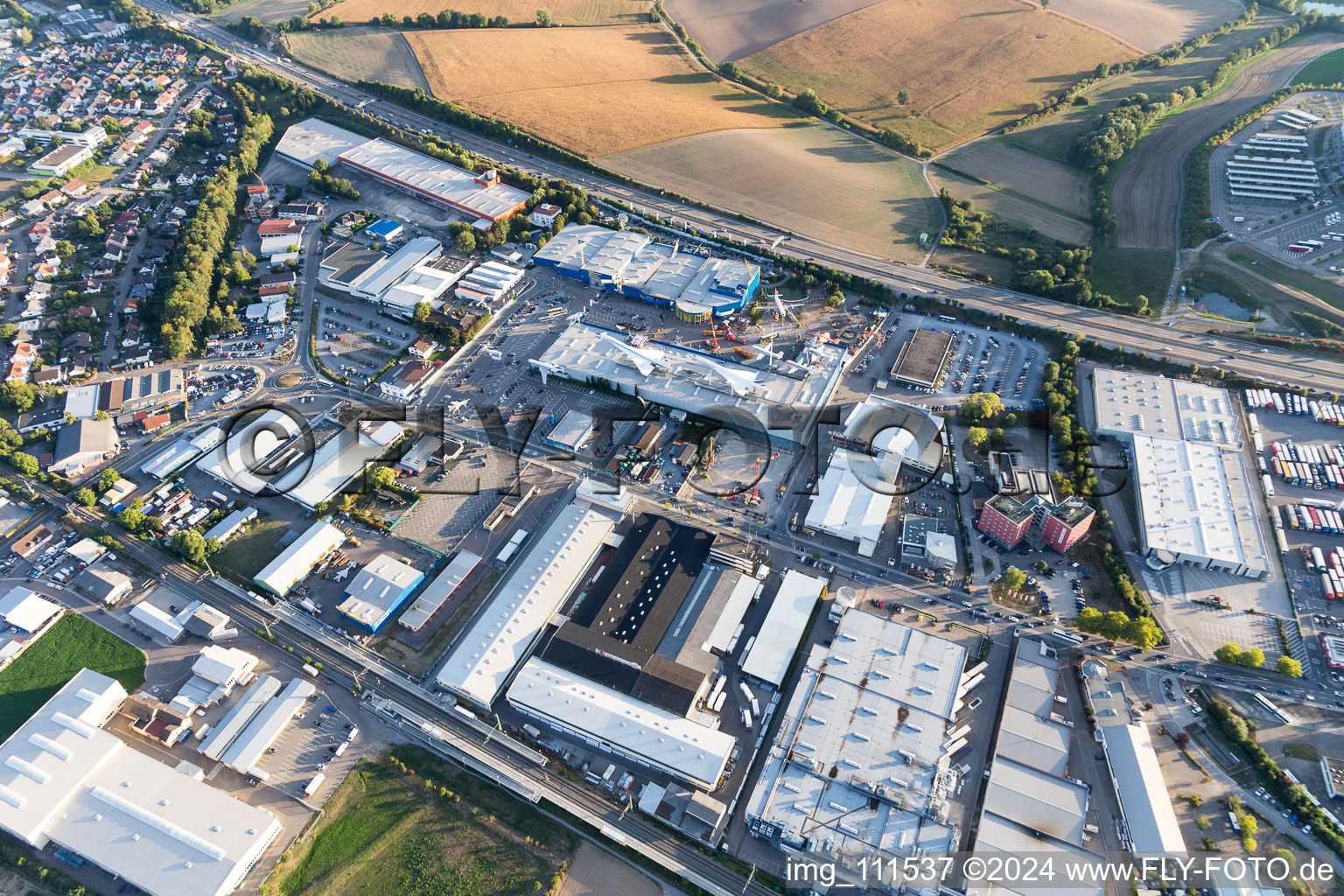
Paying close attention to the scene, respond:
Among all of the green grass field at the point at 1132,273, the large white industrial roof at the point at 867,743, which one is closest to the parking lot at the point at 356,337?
the large white industrial roof at the point at 867,743

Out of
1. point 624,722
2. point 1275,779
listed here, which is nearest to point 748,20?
point 624,722

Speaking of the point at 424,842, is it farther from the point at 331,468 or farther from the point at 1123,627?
the point at 1123,627

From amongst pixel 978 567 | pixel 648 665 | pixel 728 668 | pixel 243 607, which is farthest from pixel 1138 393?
pixel 243 607

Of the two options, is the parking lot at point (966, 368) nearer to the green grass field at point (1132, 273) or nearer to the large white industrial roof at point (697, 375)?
the large white industrial roof at point (697, 375)

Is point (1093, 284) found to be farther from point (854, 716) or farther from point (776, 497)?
point (854, 716)

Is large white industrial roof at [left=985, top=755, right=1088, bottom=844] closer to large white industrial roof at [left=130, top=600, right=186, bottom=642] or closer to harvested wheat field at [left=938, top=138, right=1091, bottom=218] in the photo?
large white industrial roof at [left=130, top=600, right=186, bottom=642]

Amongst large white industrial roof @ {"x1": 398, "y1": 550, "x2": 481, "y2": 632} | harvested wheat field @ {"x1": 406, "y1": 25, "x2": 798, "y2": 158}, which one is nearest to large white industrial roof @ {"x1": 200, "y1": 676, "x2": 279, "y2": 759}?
large white industrial roof @ {"x1": 398, "y1": 550, "x2": 481, "y2": 632}
